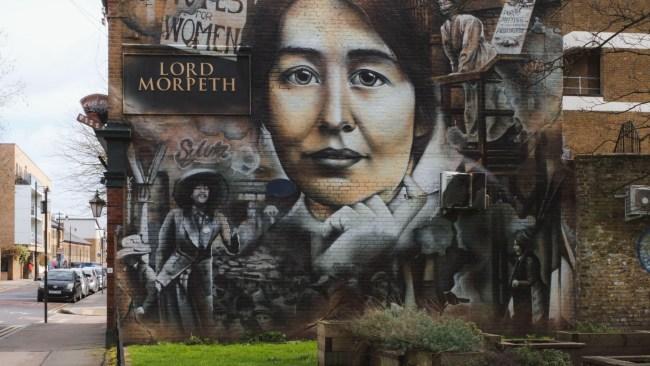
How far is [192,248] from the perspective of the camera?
1791 cm

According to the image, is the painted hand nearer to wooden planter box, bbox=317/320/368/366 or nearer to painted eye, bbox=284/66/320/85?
painted eye, bbox=284/66/320/85

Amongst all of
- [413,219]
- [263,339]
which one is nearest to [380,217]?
[413,219]

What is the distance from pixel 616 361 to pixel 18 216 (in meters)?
102

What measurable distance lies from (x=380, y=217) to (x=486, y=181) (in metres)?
2.36

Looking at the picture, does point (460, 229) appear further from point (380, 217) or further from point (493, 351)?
point (493, 351)

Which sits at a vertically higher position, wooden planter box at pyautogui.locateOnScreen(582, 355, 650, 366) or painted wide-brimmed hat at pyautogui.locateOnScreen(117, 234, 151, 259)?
painted wide-brimmed hat at pyautogui.locateOnScreen(117, 234, 151, 259)

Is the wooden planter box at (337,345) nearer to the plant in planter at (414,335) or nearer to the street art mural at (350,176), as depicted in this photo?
the plant in planter at (414,335)

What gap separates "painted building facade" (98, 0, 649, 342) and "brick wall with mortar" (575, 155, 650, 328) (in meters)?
0.32

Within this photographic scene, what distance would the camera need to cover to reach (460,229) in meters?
18.7

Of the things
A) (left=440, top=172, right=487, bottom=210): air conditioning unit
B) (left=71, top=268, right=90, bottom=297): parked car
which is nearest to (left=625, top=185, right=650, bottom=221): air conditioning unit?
Answer: (left=440, top=172, right=487, bottom=210): air conditioning unit

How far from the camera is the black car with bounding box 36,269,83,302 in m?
43.0

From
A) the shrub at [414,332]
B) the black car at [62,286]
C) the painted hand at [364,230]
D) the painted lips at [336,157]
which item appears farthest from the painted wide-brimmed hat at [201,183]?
the black car at [62,286]

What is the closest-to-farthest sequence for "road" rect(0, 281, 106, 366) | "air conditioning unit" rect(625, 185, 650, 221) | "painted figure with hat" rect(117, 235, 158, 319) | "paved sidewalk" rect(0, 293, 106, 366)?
1. "paved sidewalk" rect(0, 293, 106, 366)
2. "road" rect(0, 281, 106, 366)
3. "painted figure with hat" rect(117, 235, 158, 319)
4. "air conditioning unit" rect(625, 185, 650, 221)

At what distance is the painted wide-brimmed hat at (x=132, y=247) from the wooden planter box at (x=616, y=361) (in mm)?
9316
